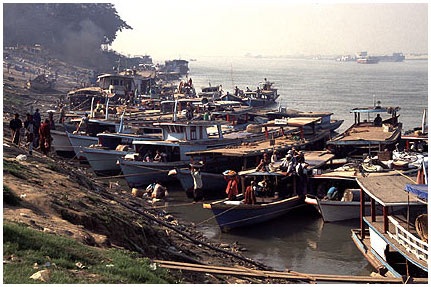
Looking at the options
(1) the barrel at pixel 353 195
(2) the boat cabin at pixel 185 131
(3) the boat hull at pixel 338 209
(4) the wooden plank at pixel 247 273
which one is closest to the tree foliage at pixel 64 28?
(2) the boat cabin at pixel 185 131

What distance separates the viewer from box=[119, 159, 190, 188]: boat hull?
28.0 m

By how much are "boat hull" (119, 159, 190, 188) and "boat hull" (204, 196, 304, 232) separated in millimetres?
6938

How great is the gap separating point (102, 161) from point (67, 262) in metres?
20.3

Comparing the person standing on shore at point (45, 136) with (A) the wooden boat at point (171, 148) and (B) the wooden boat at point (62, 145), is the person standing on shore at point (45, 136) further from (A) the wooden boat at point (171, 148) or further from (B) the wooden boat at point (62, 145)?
(B) the wooden boat at point (62, 145)

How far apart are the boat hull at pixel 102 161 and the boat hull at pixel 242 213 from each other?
1066cm

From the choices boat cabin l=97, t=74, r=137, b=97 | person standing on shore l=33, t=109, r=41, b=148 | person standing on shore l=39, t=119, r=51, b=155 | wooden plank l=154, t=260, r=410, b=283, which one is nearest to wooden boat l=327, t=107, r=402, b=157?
person standing on shore l=39, t=119, r=51, b=155

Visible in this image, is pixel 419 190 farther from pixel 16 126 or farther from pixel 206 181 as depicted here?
pixel 16 126

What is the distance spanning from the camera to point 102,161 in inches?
1214

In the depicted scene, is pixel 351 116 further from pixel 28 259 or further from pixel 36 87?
pixel 28 259

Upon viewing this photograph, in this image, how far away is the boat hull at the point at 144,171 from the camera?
28.0m

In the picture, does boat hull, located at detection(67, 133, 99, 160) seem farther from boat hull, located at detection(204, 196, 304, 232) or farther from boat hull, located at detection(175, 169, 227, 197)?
boat hull, located at detection(204, 196, 304, 232)

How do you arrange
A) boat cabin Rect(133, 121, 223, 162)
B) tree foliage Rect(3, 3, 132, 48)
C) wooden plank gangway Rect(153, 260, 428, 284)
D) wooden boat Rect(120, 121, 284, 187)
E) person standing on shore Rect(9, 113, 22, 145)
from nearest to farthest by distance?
wooden plank gangway Rect(153, 260, 428, 284)
person standing on shore Rect(9, 113, 22, 145)
wooden boat Rect(120, 121, 284, 187)
boat cabin Rect(133, 121, 223, 162)
tree foliage Rect(3, 3, 132, 48)

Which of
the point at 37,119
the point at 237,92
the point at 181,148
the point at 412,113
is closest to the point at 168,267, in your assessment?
the point at 37,119

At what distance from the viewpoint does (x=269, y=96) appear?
6044 centimetres
